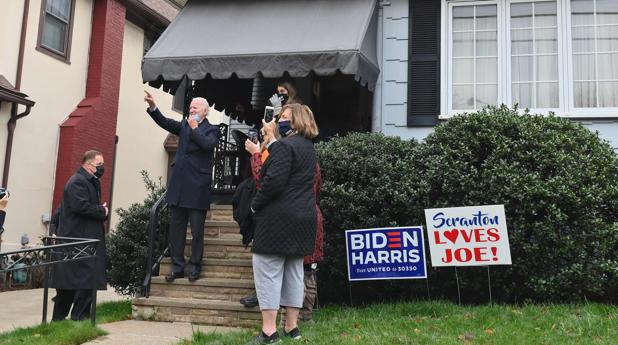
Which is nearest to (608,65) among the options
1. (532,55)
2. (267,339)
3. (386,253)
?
(532,55)

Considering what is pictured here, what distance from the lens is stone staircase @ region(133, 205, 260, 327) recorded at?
569 centimetres

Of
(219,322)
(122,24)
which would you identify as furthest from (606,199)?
(122,24)

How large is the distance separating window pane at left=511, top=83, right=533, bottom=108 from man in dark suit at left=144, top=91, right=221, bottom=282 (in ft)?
14.5

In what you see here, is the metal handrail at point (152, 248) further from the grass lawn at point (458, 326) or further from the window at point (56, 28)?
the window at point (56, 28)

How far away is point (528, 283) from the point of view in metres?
5.92

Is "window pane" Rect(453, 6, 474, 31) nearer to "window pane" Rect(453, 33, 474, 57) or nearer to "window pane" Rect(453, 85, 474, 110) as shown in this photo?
"window pane" Rect(453, 33, 474, 57)

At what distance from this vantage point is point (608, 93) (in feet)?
26.1

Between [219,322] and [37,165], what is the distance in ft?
27.2

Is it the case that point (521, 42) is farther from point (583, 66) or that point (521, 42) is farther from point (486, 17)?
point (583, 66)

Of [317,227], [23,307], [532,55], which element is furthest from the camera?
[23,307]

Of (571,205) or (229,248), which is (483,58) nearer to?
(571,205)

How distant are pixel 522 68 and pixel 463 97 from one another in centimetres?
91

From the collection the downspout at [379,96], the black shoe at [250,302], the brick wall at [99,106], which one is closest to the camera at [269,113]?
the black shoe at [250,302]

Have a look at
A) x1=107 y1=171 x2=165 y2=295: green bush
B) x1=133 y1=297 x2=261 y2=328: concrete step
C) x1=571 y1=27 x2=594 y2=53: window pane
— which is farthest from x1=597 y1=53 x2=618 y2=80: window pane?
x1=107 y1=171 x2=165 y2=295: green bush
